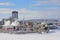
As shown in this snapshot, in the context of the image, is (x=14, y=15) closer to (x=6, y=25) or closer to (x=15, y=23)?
(x=15, y=23)

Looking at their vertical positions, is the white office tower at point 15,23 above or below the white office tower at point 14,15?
below

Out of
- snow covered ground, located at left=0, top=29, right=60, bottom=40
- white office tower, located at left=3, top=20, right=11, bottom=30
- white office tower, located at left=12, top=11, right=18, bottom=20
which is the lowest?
snow covered ground, located at left=0, top=29, right=60, bottom=40

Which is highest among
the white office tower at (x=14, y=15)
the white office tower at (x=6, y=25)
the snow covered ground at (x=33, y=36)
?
the white office tower at (x=14, y=15)

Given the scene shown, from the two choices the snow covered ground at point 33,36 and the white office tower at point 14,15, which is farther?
the white office tower at point 14,15

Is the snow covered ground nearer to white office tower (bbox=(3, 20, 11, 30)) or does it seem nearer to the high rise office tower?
white office tower (bbox=(3, 20, 11, 30))

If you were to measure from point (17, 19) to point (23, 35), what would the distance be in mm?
435

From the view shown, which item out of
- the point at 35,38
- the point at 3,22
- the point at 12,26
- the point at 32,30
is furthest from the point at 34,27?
the point at 3,22

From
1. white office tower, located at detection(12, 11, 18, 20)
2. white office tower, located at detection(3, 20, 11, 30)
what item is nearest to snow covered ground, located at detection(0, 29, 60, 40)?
white office tower, located at detection(3, 20, 11, 30)

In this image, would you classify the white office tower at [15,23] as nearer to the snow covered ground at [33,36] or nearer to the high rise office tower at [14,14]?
the high rise office tower at [14,14]

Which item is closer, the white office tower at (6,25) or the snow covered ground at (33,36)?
the snow covered ground at (33,36)

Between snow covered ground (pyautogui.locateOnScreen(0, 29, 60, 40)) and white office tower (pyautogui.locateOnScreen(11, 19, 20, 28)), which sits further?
white office tower (pyautogui.locateOnScreen(11, 19, 20, 28))

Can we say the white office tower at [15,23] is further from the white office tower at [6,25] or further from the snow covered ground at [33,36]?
the snow covered ground at [33,36]

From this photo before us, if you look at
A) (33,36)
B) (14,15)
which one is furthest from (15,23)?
(33,36)

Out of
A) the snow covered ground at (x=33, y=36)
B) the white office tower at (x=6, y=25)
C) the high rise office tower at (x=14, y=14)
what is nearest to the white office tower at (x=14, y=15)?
the high rise office tower at (x=14, y=14)
